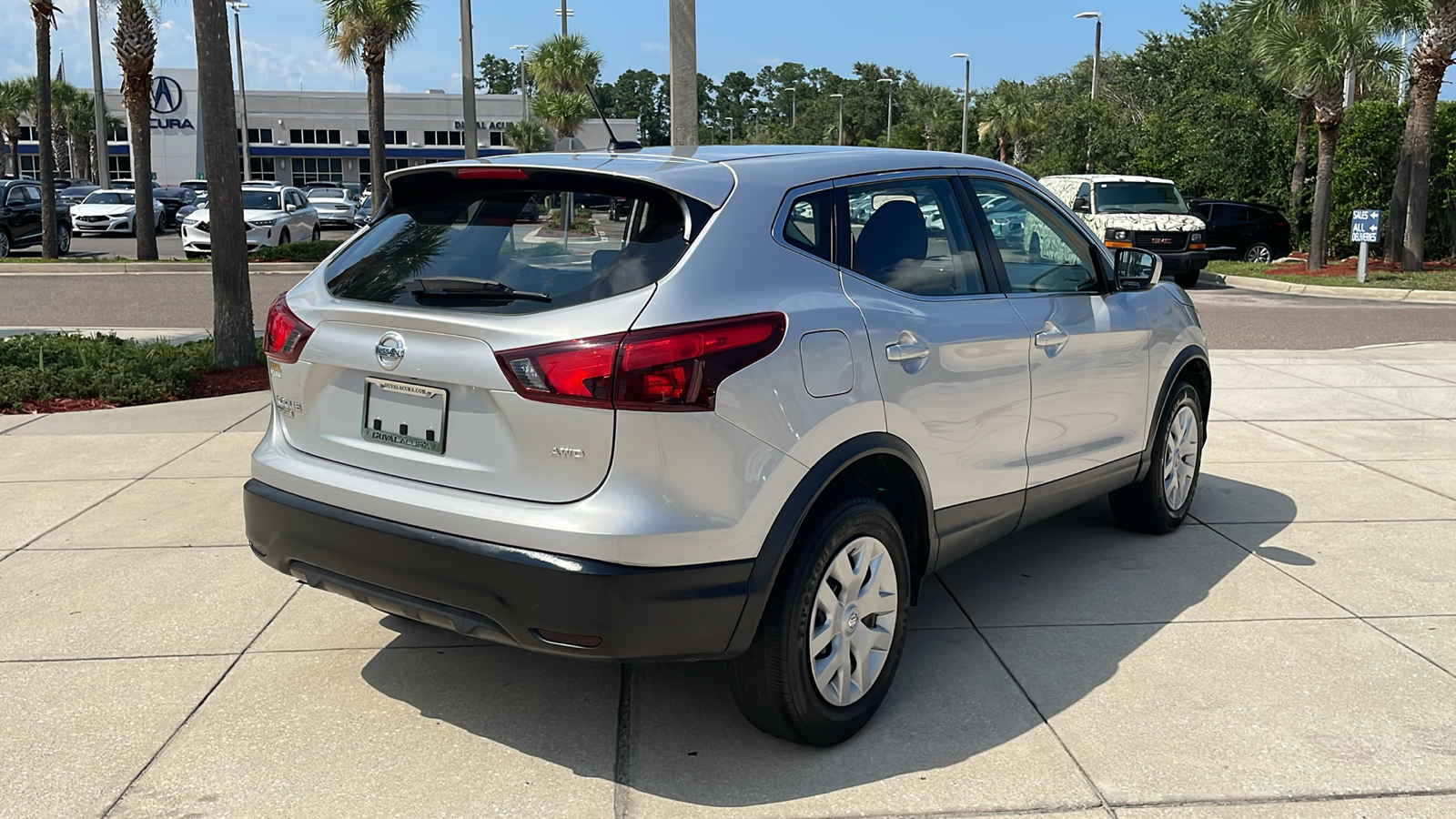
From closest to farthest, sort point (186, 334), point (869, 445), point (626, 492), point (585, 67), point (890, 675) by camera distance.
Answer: point (626, 492) → point (869, 445) → point (890, 675) → point (186, 334) → point (585, 67)

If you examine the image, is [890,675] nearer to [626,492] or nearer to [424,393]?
[626,492]

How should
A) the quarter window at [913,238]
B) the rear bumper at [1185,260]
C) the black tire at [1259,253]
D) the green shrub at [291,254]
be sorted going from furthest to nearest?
the black tire at [1259,253] → the green shrub at [291,254] → the rear bumper at [1185,260] → the quarter window at [913,238]

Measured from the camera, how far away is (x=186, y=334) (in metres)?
13.1

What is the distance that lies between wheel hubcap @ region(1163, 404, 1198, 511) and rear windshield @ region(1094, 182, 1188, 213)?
16646 millimetres

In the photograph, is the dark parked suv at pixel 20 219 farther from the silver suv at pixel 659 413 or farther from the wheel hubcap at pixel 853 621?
the wheel hubcap at pixel 853 621

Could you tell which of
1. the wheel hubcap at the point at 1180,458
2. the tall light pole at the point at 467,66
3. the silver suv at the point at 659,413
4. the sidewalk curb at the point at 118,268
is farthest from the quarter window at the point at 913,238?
the sidewalk curb at the point at 118,268

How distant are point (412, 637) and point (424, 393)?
4.83 ft

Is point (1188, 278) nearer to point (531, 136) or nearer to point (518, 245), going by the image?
point (518, 245)

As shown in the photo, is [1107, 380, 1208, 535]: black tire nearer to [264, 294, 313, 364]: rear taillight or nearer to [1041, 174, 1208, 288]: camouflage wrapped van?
[264, 294, 313, 364]: rear taillight

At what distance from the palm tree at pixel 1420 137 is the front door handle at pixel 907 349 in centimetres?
2221

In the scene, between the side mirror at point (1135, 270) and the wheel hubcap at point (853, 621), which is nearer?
the wheel hubcap at point (853, 621)

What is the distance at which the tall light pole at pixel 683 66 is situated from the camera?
1260cm

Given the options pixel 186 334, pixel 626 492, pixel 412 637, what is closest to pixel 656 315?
pixel 626 492

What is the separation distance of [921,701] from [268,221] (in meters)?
26.2
